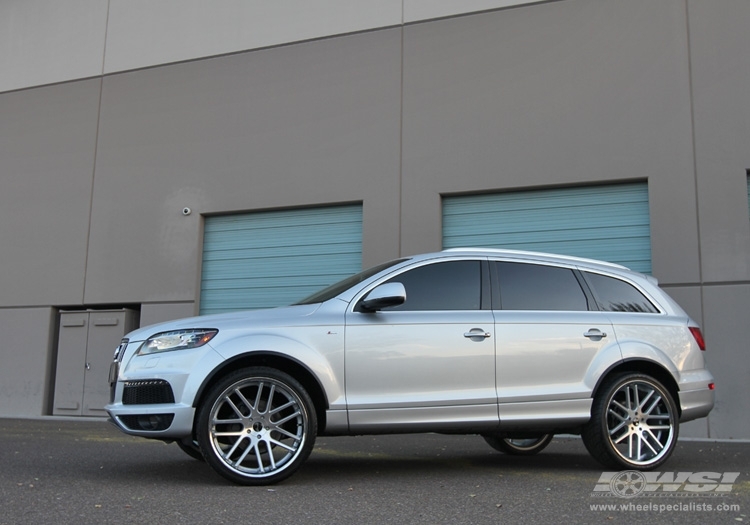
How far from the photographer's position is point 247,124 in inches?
602

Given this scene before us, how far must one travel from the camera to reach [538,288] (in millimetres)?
6875

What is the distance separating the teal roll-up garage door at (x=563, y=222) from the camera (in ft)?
40.9

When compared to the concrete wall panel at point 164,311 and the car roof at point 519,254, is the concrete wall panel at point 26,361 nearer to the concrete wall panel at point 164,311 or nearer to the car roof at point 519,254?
the concrete wall panel at point 164,311

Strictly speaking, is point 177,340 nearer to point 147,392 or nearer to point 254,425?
point 147,392

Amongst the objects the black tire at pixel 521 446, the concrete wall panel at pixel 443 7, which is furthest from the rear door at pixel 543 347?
the concrete wall panel at pixel 443 7

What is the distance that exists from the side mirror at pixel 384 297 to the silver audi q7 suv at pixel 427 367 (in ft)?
0.04

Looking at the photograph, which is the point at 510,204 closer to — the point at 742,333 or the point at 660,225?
the point at 660,225

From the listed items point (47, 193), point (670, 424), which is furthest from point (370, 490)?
point (47, 193)

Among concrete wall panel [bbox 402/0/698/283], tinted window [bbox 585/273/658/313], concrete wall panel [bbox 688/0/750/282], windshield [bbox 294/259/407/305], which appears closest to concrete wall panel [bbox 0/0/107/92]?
concrete wall panel [bbox 402/0/698/283]

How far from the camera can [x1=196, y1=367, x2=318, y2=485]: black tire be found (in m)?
5.80

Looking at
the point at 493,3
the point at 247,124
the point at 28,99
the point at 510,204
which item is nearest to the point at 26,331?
the point at 28,99

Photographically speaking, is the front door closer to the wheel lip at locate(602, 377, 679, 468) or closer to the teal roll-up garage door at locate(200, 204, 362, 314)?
the wheel lip at locate(602, 377, 679, 468)

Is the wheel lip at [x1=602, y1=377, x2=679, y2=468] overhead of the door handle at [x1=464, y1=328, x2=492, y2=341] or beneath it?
beneath

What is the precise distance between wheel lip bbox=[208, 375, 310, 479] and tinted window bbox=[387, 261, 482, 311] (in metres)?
1.11
